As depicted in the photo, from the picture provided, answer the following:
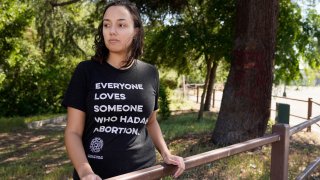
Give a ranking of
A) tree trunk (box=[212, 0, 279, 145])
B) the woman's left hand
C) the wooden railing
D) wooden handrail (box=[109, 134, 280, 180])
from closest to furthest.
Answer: wooden handrail (box=[109, 134, 280, 180]), the woman's left hand, the wooden railing, tree trunk (box=[212, 0, 279, 145])

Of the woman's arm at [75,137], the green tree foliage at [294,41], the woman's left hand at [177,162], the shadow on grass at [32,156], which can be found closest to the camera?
the woman's arm at [75,137]

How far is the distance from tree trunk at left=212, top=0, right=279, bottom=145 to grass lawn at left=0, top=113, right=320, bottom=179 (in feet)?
1.55

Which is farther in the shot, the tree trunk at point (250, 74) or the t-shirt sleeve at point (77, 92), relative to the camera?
the tree trunk at point (250, 74)

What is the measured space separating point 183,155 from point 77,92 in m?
5.40

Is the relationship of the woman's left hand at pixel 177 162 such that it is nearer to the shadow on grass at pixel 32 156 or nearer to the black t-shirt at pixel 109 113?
the black t-shirt at pixel 109 113

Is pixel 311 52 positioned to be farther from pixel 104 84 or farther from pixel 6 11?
pixel 104 84

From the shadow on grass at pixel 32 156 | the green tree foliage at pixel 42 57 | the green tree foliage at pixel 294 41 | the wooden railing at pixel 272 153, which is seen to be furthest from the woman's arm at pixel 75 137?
the green tree foliage at pixel 42 57

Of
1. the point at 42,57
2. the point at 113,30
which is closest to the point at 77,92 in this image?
the point at 113,30

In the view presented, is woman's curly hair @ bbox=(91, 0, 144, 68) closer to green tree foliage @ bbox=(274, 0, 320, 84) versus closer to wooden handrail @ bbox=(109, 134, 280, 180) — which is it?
wooden handrail @ bbox=(109, 134, 280, 180)

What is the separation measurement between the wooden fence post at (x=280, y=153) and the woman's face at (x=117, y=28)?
1917 mm

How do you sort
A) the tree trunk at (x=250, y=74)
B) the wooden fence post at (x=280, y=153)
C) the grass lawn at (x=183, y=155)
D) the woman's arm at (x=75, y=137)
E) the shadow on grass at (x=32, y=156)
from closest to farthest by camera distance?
the woman's arm at (x=75, y=137)
the wooden fence post at (x=280, y=153)
the grass lawn at (x=183, y=155)
the shadow on grass at (x=32, y=156)
the tree trunk at (x=250, y=74)

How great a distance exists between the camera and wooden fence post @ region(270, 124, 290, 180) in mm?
3564

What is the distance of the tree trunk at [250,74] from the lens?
7613 millimetres

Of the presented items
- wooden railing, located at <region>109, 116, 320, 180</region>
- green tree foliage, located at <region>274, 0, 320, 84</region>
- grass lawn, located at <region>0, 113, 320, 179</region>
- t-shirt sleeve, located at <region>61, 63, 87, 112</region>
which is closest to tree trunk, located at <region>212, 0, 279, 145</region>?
grass lawn, located at <region>0, 113, 320, 179</region>
